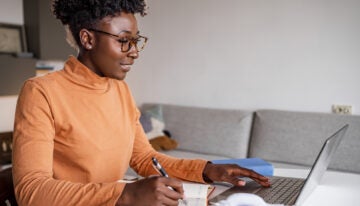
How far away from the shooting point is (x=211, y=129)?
10.9ft

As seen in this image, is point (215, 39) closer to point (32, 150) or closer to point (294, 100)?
point (294, 100)

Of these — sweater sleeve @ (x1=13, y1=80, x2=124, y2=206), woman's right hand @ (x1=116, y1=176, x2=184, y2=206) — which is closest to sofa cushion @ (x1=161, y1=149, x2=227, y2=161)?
sweater sleeve @ (x1=13, y1=80, x2=124, y2=206)

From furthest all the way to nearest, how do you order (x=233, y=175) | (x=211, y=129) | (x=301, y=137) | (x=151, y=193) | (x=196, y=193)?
(x=211, y=129) < (x=301, y=137) < (x=233, y=175) < (x=196, y=193) < (x=151, y=193)

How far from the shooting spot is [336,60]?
304 centimetres

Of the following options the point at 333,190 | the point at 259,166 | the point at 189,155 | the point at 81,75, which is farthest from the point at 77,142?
the point at 189,155

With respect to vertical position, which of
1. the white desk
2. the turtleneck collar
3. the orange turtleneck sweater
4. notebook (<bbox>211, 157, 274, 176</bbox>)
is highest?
the turtleneck collar

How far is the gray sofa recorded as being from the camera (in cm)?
286

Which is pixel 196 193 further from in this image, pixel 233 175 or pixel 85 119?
pixel 85 119

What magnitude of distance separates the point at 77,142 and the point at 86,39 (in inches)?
11.8

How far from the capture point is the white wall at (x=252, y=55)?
9.93 feet

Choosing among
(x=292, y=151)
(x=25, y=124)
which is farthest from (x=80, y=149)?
(x=292, y=151)

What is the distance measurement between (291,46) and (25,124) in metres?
2.50

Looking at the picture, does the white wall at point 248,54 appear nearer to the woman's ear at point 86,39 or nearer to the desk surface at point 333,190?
the desk surface at point 333,190

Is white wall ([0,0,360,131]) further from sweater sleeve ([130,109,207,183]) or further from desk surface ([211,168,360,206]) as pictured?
sweater sleeve ([130,109,207,183])
